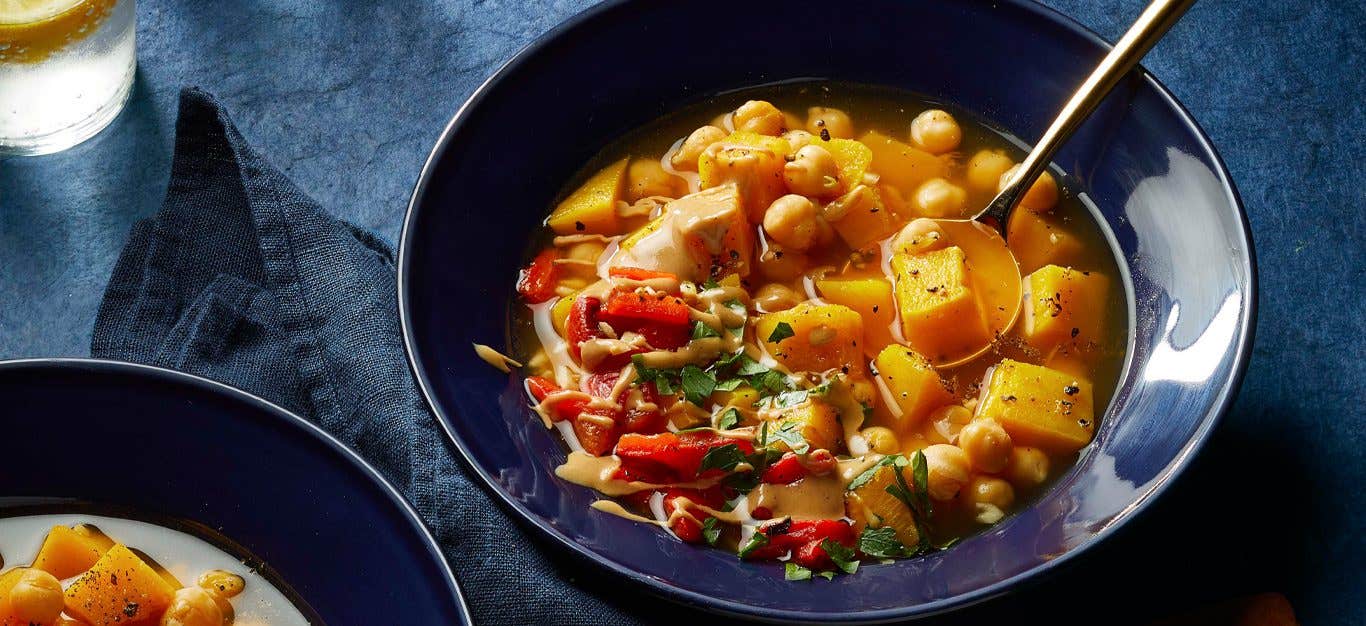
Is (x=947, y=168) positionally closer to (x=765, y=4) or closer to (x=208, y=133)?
(x=765, y=4)

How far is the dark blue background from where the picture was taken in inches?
124

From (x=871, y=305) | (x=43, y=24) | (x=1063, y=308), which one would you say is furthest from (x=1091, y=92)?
(x=43, y=24)

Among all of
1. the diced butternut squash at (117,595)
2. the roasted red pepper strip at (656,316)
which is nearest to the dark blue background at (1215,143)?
the roasted red pepper strip at (656,316)

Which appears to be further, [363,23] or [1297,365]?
[363,23]

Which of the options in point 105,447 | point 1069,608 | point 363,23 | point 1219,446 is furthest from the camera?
point 363,23

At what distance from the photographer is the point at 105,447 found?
288 centimetres

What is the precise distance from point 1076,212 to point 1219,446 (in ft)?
2.22

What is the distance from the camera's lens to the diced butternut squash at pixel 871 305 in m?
3.30

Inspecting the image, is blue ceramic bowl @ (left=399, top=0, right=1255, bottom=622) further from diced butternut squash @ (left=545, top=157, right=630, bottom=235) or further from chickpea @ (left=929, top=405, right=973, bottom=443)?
chickpea @ (left=929, top=405, right=973, bottom=443)

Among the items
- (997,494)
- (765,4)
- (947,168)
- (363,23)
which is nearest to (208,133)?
(363,23)

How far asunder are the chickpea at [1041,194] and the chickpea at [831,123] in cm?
45

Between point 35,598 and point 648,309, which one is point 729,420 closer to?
point 648,309

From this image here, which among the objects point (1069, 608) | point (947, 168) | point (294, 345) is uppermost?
point (947, 168)

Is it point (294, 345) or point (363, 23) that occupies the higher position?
point (363, 23)
